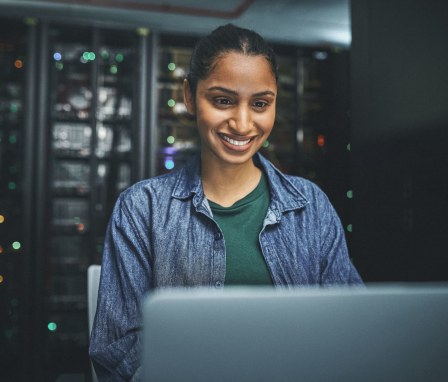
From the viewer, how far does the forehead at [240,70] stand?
939 mm

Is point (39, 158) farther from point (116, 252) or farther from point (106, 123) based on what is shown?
point (116, 252)

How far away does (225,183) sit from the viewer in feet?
3.49

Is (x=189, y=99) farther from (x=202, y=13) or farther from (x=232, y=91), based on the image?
(x=202, y=13)

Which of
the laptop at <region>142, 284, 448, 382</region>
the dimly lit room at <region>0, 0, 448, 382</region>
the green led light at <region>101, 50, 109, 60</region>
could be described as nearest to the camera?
the laptop at <region>142, 284, 448, 382</region>

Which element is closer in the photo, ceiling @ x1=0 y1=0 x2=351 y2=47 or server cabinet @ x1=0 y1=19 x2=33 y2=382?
server cabinet @ x1=0 y1=19 x2=33 y2=382

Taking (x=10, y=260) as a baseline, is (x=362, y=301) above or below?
above

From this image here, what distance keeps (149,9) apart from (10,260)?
217 cm

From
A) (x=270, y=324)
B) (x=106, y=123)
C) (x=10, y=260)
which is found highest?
(x=106, y=123)

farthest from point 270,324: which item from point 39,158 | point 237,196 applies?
point 39,158

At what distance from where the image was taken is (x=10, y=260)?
3.25 metres

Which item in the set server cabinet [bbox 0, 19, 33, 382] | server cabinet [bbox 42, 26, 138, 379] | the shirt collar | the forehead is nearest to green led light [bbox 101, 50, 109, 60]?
server cabinet [bbox 42, 26, 138, 379]

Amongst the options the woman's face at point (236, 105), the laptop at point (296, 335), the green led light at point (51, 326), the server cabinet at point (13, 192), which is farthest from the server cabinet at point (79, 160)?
the laptop at point (296, 335)

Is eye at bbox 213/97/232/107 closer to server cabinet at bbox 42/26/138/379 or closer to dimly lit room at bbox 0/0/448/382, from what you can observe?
dimly lit room at bbox 0/0/448/382

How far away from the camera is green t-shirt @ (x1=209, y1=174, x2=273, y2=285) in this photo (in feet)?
3.23
